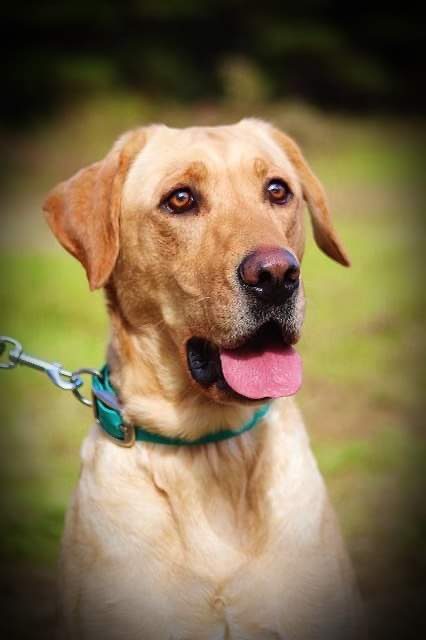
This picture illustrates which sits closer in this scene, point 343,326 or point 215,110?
point 343,326

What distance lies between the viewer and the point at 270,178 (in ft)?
Result: 9.60

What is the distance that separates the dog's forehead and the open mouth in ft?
1.97

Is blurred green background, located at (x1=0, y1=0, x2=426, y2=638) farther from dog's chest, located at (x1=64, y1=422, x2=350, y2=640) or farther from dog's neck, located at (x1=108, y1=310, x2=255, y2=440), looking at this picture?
dog's chest, located at (x1=64, y1=422, x2=350, y2=640)

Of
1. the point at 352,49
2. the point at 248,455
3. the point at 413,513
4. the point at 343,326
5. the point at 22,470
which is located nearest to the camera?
the point at 248,455

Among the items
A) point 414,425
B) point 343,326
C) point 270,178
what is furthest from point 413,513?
point 343,326

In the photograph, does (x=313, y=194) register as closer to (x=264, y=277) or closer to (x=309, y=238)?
(x=264, y=277)

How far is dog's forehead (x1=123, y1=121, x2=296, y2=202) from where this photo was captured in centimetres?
289

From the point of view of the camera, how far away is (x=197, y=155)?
2.89 meters

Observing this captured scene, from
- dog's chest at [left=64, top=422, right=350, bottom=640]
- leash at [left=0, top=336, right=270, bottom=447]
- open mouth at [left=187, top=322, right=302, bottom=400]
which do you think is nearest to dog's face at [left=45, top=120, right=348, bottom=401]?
open mouth at [left=187, top=322, right=302, bottom=400]

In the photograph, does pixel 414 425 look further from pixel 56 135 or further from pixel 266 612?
pixel 56 135

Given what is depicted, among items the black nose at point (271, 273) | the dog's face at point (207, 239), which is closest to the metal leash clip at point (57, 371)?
the dog's face at point (207, 239)

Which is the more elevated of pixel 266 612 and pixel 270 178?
pixel 270 178

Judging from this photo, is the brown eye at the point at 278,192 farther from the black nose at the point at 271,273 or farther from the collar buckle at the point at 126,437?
the collar buckle at the point at 126,437

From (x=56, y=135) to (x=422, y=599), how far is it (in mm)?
14953
